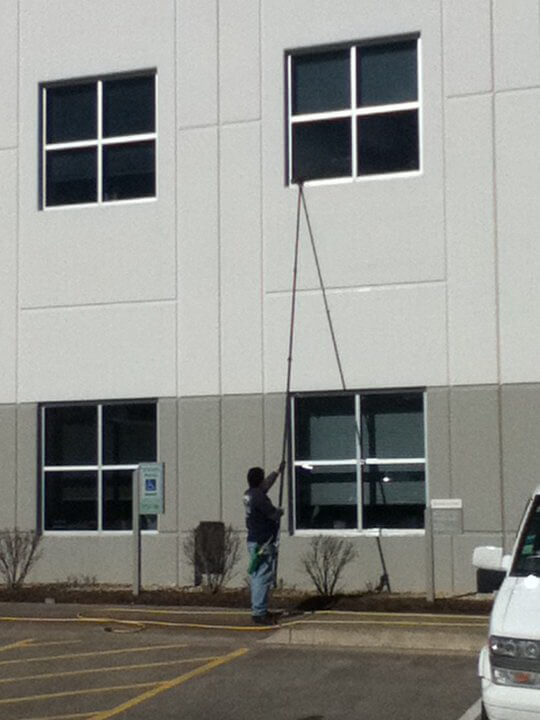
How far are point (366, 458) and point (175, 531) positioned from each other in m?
2.95

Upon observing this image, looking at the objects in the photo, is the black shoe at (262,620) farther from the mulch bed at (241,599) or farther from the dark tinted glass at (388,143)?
the dark tinted glass at (388,143)

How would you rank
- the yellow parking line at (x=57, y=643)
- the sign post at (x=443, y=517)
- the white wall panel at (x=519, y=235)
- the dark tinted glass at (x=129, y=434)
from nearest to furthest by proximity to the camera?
the yellow parking line at (x=57, y=643) < the sign post at (x=443, y=517) < the white wall panel at (x=519, y=235) < the dark tinted glass at (x=129, y=434)

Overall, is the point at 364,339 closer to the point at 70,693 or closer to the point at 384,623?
the point at 384,623

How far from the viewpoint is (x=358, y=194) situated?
60.5ft

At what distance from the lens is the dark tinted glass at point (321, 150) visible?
18.8 metres

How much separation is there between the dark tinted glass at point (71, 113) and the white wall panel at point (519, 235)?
21.0 feet

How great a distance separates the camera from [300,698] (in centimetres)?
1100

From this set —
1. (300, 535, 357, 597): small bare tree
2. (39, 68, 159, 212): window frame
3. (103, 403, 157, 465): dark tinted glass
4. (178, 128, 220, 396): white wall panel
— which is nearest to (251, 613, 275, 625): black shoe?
(300, 535, 357, 597): small bare tree

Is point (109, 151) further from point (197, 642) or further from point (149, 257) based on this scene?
point (197, 642)

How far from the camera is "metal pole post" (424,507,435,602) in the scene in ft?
52.5

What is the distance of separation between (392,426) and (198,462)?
2.83 meters

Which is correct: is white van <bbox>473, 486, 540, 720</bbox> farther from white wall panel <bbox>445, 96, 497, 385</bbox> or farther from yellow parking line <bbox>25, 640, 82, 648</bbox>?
white wall panel <bbox>445, 96, 497, 385</bbox>

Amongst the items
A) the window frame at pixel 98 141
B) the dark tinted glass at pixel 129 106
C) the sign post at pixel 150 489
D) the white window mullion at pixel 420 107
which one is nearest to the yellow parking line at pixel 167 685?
the sign post at pixel 150 489

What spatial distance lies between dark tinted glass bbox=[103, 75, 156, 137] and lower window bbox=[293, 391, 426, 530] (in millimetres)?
4875
